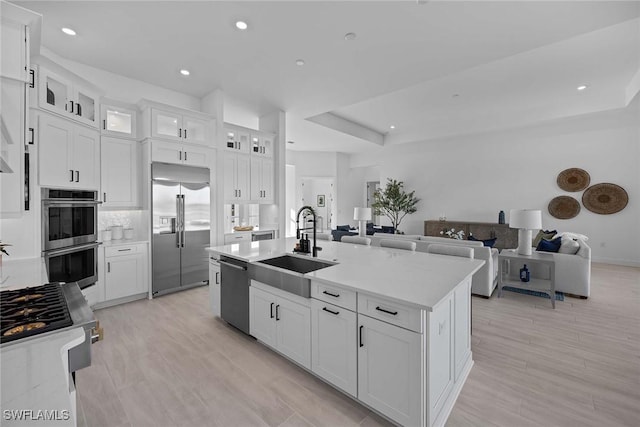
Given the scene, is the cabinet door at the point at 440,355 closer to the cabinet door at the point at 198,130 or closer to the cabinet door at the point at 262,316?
the cabinet door at the point at 262,316

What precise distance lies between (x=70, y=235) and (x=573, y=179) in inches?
363

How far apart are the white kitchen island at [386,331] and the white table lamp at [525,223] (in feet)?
6.91

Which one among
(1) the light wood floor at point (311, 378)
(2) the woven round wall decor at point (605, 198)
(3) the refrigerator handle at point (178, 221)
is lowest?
Answer: (1) the light wood floor at point (311, 378)

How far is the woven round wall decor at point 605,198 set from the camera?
5.71 metres

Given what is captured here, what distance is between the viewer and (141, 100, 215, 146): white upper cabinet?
3865mm

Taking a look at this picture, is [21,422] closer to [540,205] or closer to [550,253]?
[550,253]

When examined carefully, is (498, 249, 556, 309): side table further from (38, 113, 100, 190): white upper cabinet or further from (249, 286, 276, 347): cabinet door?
(38, 113, 100, 190): white upper cabinet

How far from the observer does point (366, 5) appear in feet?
8.39

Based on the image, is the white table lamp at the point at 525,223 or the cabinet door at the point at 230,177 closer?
the white table lamp at the point at 525,223

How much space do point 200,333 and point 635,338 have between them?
441cm

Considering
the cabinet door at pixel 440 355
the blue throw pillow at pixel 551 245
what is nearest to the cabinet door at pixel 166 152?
the cabinet door at pixel 440 355

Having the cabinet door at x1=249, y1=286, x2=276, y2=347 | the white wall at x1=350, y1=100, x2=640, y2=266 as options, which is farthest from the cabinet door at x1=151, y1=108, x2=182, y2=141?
the white wall at x1=350, y1=100, x2=640, y2=266

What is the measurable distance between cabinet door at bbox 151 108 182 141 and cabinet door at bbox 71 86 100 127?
64 cm

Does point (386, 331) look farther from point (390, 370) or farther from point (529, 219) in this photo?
point (529, 219)
